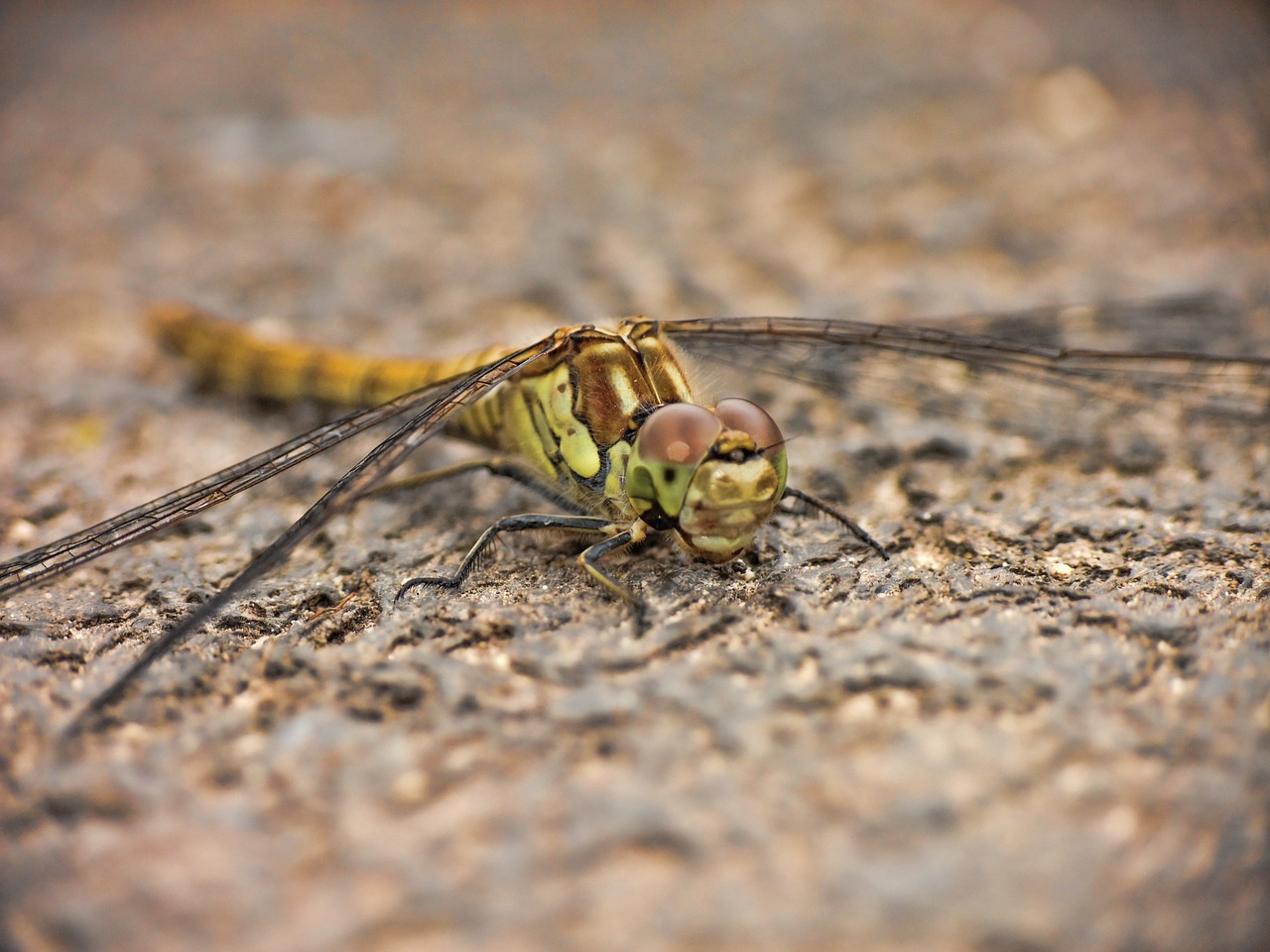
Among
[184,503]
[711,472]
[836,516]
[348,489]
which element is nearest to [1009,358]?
[836,516]

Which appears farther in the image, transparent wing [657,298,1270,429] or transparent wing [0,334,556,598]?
transparent wing [657,298,1270,429]

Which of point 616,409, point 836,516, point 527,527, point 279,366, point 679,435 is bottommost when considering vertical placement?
point 836,516

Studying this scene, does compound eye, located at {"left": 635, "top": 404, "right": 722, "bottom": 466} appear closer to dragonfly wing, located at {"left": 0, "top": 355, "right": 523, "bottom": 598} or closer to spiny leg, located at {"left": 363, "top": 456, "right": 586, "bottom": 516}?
spiny leg, located at {"left": 363, "top": 456, "right": 586, "bottom": 516}

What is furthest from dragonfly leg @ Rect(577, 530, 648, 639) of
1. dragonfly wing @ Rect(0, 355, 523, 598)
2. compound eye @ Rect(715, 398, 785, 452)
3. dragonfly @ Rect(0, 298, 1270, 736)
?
dragonfly wing @ Rect(0, 355, 523, 598)

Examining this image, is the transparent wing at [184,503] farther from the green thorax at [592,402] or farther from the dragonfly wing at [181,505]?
the green thorax at [592,402]

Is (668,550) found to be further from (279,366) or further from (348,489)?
(279,366)
